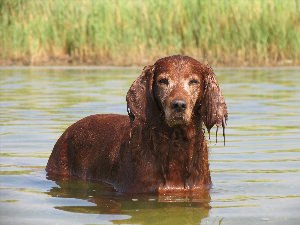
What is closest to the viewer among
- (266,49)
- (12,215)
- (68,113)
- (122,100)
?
(12,215)

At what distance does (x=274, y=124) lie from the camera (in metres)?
14.6

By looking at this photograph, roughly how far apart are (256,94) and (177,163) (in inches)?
391

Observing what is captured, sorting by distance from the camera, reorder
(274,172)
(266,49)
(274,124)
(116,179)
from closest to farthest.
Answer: (116,179), (274,172), (274,124), (266,49)

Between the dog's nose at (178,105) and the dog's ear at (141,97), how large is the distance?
475 millimetres

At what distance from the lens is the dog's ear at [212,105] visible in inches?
348

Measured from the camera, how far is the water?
8422 mm

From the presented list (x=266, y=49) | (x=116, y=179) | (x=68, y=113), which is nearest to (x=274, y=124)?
(x=68, y=113)

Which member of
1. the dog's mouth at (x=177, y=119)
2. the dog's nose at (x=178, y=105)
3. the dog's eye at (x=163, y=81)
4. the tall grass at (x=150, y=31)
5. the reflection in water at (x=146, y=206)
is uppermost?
the tall grass at (x=150, y=31)

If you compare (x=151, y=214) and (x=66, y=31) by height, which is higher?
(x=66, y=31)

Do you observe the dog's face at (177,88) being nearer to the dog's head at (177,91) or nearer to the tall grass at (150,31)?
the dog's head at (177,91)

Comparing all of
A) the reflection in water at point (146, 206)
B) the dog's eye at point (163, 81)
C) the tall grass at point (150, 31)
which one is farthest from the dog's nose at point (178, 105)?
the tall grass at point (150, 31)

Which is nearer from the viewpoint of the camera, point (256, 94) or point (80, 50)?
point (256, 94)

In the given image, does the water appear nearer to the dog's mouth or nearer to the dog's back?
the dog's back

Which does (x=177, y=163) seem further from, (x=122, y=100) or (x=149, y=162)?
(x=122, y=100)
